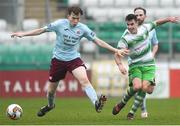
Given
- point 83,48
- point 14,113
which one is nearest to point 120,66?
point 14,113

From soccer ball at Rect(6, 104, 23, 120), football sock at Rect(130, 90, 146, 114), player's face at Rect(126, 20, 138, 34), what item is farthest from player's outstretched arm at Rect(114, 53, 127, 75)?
soccer ball at Rect(6, 104, 23, 120)

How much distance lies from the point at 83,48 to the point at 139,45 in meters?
11.6

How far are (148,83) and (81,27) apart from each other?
1645 millimetres

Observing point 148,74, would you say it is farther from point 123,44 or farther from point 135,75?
point 123,44

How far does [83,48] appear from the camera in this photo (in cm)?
2594

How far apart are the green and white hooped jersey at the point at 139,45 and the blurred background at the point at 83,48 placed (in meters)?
9.38

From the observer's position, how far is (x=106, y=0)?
91.7ft

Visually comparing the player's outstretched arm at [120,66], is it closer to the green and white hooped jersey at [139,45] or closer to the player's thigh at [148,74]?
the green and white hooped jersey at [139,45]

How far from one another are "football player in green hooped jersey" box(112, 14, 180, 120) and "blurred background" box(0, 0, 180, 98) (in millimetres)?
9406

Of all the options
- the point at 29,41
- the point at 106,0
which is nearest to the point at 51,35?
the point at 29,41

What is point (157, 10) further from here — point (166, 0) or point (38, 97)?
point (38, 97)

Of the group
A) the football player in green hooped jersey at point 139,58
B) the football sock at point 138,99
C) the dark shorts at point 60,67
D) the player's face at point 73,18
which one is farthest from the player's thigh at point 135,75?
the player's face at point 73,18

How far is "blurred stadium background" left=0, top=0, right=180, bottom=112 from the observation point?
24.4 meters

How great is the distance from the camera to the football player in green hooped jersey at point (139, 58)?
46.8 feet
